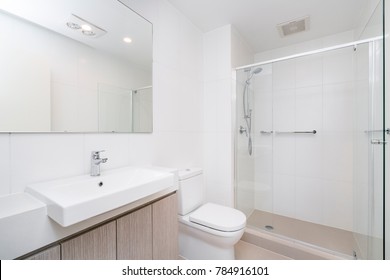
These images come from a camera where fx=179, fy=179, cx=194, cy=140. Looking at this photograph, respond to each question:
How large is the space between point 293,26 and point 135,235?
2496 millimetres

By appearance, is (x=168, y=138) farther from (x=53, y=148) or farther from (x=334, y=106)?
(x=334, y=106)

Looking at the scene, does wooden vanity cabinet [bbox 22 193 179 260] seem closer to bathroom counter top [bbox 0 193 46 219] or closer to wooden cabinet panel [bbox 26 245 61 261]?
wooden cabinet panel [bbox 26 245 61 261]

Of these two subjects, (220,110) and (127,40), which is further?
(220,110)

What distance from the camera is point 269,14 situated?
70.6 inches

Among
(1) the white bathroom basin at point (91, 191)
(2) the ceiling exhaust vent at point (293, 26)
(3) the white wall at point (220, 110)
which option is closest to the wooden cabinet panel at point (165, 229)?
(1) the white bathroom basin at point (91, 191)

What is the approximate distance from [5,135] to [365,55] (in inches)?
94.8

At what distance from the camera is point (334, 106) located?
2.04m

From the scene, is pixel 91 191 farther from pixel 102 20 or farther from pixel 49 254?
pixel 102 20

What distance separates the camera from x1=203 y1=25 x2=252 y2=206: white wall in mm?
1971

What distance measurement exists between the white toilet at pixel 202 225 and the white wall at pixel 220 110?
40 centimetres

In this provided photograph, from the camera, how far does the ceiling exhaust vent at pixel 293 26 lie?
6.20ft

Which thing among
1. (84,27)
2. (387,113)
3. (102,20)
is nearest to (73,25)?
(84,27)

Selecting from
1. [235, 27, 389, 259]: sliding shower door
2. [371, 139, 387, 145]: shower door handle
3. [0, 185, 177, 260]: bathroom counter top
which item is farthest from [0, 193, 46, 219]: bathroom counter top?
[371, 139, 387, 145]: shower door handle

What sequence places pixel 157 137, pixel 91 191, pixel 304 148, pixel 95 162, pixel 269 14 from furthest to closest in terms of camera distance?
pixel 304 148, pixel 269 14, pixel 157 137, pixel 95 162, pixel 91 191
